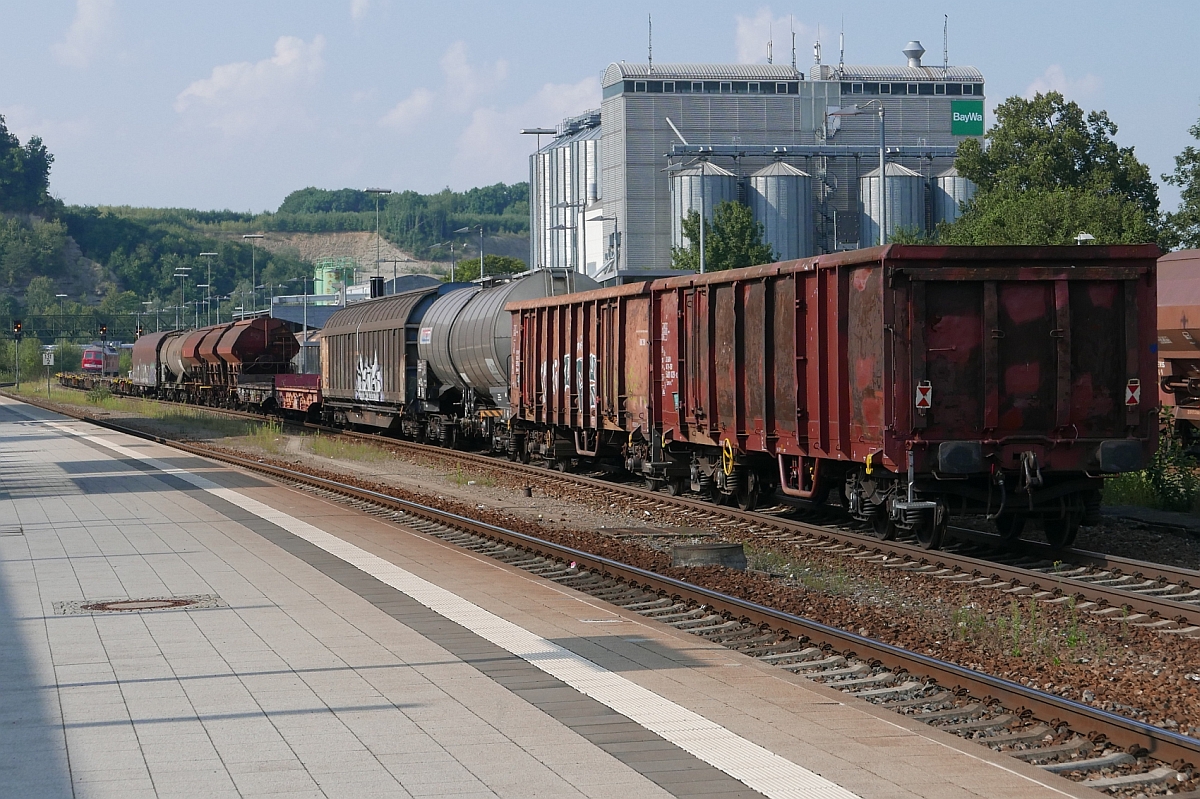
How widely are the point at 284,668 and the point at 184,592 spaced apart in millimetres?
3630

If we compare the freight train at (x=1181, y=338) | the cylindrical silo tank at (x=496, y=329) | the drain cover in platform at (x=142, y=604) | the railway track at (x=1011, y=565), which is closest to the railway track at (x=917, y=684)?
the railway track at (x=1011, y=565)

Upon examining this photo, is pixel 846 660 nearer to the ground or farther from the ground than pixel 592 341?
nearer to the ground

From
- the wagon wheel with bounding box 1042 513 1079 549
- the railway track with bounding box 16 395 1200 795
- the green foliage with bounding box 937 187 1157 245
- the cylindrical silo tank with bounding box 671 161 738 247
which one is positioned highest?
the cylindrical silo tank with bounding box 671 161 738 247

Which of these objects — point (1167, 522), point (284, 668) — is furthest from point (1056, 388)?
point (284, 668)

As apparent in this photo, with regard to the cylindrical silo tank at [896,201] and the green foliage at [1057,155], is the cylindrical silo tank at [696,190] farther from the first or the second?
the green foliage at [1057,155]

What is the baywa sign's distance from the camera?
122 meters

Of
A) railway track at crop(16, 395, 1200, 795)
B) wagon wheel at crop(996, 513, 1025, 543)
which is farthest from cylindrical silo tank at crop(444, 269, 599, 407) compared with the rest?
wagon wheel at crop(996, 513, 1025, 543)

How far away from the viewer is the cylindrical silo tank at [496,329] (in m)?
28.9

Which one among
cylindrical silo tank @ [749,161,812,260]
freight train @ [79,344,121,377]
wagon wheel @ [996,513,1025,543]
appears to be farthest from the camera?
cylindrical silo tank @ [749,161,812,260]

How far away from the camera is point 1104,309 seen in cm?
1446

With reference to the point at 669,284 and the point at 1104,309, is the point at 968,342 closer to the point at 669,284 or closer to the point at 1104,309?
the point at 1104,309

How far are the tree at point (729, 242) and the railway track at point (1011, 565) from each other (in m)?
74.7

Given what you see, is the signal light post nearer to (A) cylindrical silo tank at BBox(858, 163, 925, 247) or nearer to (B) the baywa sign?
(A) cylindrical silo tank at BBox(858, 163, 925, 247)

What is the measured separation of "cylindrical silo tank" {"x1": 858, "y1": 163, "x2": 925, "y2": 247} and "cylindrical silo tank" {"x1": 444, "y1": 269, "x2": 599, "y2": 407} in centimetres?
8069
